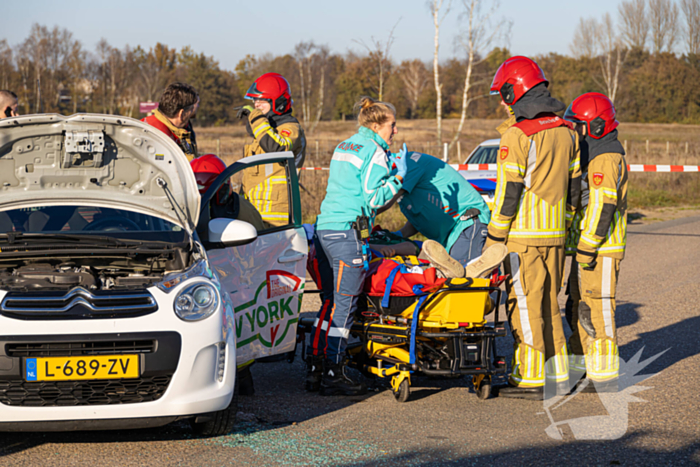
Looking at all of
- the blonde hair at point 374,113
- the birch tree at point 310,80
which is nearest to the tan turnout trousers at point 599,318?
the blonde hair at point 374,113

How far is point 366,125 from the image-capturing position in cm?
502

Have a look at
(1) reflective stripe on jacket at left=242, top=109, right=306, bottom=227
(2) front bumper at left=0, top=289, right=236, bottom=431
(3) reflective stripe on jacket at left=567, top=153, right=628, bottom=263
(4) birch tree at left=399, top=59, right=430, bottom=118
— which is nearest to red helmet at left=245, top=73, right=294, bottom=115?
(1) reflective stripe on jacket at left=242, top=109, right=306, bottom=227

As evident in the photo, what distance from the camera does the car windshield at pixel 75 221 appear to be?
14.9ft

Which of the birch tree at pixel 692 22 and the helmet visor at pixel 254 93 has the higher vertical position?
the birch tree at pixel 692 22

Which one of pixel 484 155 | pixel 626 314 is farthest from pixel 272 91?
pixel 484 155

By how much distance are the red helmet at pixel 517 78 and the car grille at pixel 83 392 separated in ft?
10.1

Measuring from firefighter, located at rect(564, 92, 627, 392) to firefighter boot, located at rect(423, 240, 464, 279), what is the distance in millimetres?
1195

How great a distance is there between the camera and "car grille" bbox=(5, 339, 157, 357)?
10.9ft

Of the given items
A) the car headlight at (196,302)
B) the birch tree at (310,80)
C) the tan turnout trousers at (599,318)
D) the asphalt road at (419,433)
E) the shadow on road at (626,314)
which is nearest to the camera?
the car headlight at (196,302)

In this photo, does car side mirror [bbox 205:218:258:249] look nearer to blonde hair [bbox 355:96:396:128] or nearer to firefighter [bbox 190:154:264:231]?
firefighter [bbox 190:154:264:231]

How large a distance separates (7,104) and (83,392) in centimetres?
516

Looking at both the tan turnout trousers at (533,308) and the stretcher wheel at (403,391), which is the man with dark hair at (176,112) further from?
the tan turnout trousers at (533,308)

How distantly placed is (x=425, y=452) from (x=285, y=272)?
1.62 m

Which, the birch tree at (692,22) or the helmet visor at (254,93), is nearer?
the helmet visor at (254,93)
